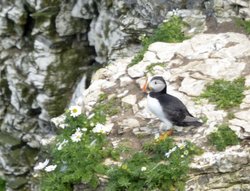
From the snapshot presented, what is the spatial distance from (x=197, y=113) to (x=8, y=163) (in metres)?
12.5

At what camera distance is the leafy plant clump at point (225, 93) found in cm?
950

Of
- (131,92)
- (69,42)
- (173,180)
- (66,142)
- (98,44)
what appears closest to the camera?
(173,180)

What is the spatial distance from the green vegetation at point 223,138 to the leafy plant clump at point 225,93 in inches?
38.3

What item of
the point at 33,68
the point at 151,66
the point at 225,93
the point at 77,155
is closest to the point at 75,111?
the point at 77,155

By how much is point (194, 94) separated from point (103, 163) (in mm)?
2476

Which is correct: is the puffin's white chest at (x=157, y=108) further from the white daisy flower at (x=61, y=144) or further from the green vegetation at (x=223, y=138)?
the white daisy flower at (x=61, y=144)

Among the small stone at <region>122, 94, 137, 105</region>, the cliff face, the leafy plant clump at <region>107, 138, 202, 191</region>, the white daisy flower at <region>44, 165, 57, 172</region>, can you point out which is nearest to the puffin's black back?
the leafy plant clump at <region>107, 138, 202, 191</region>

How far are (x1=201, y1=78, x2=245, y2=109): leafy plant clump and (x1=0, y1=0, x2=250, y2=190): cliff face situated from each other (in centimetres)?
808

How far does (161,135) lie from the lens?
8914 millimetres

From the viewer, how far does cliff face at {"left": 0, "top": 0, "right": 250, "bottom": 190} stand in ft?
63.4

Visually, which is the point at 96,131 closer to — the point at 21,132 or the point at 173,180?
the point at 173,180

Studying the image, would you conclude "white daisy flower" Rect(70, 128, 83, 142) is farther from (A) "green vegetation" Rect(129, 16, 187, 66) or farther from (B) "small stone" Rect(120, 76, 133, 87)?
(A) "green vegetation" Rect(129, 16, 187, 66)

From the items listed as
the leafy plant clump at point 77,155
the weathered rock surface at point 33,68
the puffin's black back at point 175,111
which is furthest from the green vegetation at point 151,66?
the weathered rock surface at point 33,68

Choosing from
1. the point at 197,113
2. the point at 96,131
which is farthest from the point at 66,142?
the point at 197,113
